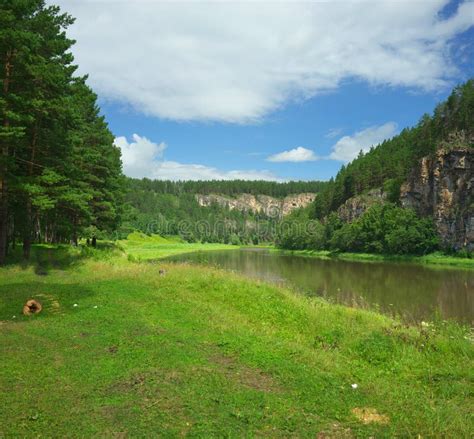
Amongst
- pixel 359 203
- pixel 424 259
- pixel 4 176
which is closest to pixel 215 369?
pixel 4 176

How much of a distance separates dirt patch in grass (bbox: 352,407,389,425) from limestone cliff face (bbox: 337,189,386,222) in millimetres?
123604

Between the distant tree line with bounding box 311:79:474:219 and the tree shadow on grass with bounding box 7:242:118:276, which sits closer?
the tree shadow on grass with bounding box 7:242:118:276

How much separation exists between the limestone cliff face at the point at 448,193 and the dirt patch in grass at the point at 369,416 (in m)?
87.8

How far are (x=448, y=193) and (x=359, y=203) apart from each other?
1440 inches

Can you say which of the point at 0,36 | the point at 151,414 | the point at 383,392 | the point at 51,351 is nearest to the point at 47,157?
the point at 0,36

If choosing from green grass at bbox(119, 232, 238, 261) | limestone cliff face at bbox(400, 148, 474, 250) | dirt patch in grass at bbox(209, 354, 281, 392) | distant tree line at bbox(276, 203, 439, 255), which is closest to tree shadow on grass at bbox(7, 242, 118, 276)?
green grass at bbox(119, 232, 238, 261)

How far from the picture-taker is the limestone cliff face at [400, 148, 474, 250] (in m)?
86.6

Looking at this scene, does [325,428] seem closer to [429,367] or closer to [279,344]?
[279,344]

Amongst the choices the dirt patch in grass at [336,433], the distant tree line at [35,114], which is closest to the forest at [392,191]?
the distant tree line at [35,114]

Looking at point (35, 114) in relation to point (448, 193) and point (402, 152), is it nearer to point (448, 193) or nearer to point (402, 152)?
point (448, 193)

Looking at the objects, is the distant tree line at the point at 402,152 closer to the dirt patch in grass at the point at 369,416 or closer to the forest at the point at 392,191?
the forest at the point at 392,191

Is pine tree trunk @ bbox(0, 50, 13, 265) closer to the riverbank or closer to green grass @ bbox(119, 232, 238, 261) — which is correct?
green grass @ bbox(119, 232, 238, 261)

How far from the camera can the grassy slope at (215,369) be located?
6902 mm

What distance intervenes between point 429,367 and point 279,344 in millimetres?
4158
